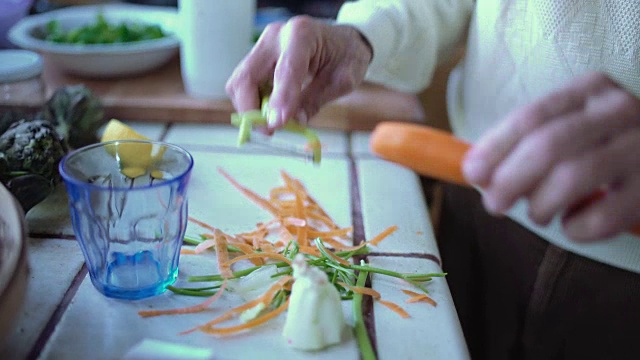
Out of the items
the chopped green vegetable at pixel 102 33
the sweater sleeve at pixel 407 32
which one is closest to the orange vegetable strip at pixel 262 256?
the sweater sleeve at pixel 407 32

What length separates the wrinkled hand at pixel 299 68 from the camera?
2.11 feet

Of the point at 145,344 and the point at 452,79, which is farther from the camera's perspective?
the point at 452,79

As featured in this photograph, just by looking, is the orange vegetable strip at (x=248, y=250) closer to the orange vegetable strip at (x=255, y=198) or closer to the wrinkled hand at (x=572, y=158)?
the orange vegetable strip at (x=255, y=198)

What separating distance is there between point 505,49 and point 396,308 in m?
0.39

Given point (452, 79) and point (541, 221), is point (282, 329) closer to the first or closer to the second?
point (541, 221)

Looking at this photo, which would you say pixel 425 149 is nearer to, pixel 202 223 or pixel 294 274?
pixel 294 274

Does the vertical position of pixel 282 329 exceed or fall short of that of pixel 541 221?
it falls short

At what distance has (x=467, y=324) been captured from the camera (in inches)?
37.4

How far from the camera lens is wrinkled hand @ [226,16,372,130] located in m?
0.64

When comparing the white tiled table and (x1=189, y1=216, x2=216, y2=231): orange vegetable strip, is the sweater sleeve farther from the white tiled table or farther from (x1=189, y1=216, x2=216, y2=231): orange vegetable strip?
(x1=189, y1=216, x2=216, y2=231): orange vegetable strip

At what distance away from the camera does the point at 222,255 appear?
23.9 inches

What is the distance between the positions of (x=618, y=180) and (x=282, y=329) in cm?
27

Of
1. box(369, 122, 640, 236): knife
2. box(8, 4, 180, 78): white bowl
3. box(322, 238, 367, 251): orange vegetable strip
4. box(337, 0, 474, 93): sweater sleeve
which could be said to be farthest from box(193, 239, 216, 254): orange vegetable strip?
box(8, 4, 180, 78): white bowl

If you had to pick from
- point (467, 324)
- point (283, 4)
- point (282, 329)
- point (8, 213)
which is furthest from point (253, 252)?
point (283, 4)
